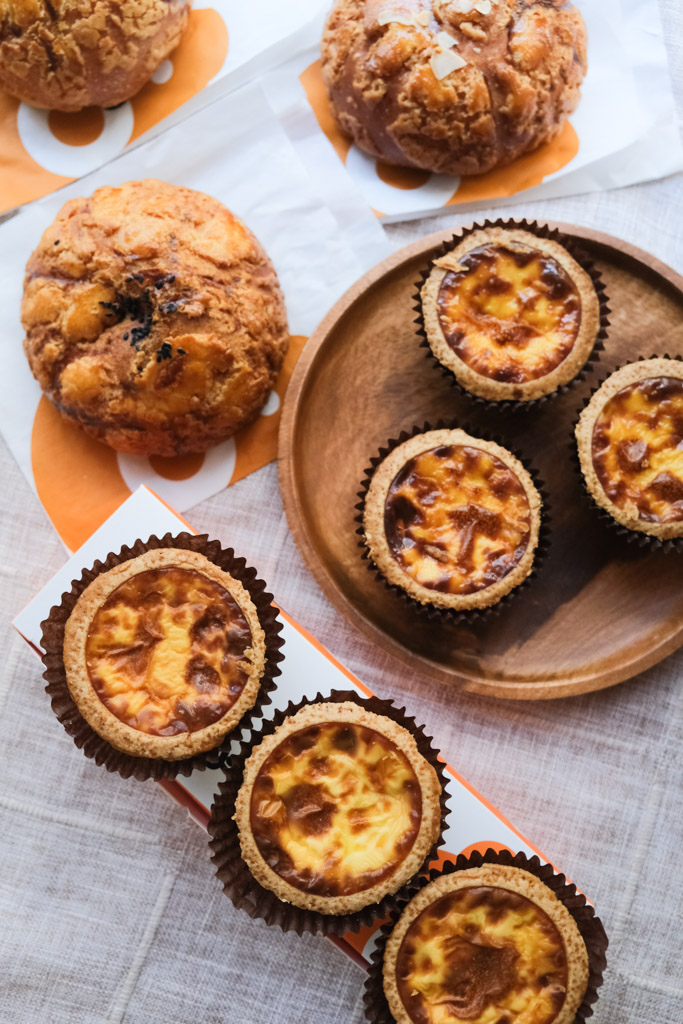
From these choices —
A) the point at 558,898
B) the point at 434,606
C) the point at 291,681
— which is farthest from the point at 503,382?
the point at 558,898

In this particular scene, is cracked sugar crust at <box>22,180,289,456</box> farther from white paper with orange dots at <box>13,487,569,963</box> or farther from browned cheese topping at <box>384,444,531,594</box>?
browned cheese topping at <box>384,444,531,594</box>

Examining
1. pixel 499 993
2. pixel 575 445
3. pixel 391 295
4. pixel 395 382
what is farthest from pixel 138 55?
pixel 499 993

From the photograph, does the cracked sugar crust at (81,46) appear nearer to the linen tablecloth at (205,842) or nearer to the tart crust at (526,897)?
the linen tablecloth at (205,842)

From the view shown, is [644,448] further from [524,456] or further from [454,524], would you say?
[454,524]

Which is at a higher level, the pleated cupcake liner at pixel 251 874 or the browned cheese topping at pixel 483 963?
the pleated cupcake liner at pixel 251 874

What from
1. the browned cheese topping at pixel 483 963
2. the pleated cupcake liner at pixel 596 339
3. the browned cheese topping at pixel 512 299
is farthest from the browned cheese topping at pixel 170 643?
the browned cheese topping at pixel 512 299

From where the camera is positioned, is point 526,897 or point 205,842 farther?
point 205,842

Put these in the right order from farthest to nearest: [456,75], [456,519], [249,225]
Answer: [249,225] < [456,75] < [456,519]
